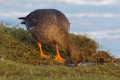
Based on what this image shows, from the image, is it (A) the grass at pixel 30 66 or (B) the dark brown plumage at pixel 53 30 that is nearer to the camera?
(A) the grass at pixel 30 66

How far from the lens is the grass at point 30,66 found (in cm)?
934

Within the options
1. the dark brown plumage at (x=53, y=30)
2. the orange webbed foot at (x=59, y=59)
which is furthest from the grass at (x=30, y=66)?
the dark brown plumage at (x=53, y=30)

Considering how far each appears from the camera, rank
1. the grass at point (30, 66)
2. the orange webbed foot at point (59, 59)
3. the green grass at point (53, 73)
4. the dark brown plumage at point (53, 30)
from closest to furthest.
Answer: the green grass at point (53, 73)
the grass at point (30, 66)
the dark brown plumage at point (53, 30)
the orange webbed foot at point (59, 59)

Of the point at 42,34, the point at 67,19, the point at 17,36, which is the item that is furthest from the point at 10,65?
the point at 17,36

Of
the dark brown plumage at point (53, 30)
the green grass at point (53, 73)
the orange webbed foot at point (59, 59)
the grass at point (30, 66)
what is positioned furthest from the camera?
the orange webbed foot at point (59, 59)

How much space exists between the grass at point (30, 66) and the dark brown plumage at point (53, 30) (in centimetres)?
54

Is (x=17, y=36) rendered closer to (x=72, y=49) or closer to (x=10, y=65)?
(x=72, y=49)

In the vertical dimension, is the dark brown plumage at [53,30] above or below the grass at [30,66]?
above

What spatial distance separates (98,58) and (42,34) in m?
2.22

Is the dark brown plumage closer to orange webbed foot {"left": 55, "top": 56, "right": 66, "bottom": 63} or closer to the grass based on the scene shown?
orange webbed foot {"left": 55, "top": 56, "right": 66, "bottom": 63}

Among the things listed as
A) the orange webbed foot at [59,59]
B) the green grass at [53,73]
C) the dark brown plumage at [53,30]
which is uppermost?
the dark brown plumage at [53,30]

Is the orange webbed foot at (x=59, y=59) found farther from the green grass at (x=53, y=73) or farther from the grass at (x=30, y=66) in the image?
the green grass at (x=53, y=73)

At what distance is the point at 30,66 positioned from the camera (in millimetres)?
10586

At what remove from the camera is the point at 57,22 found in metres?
12.5
